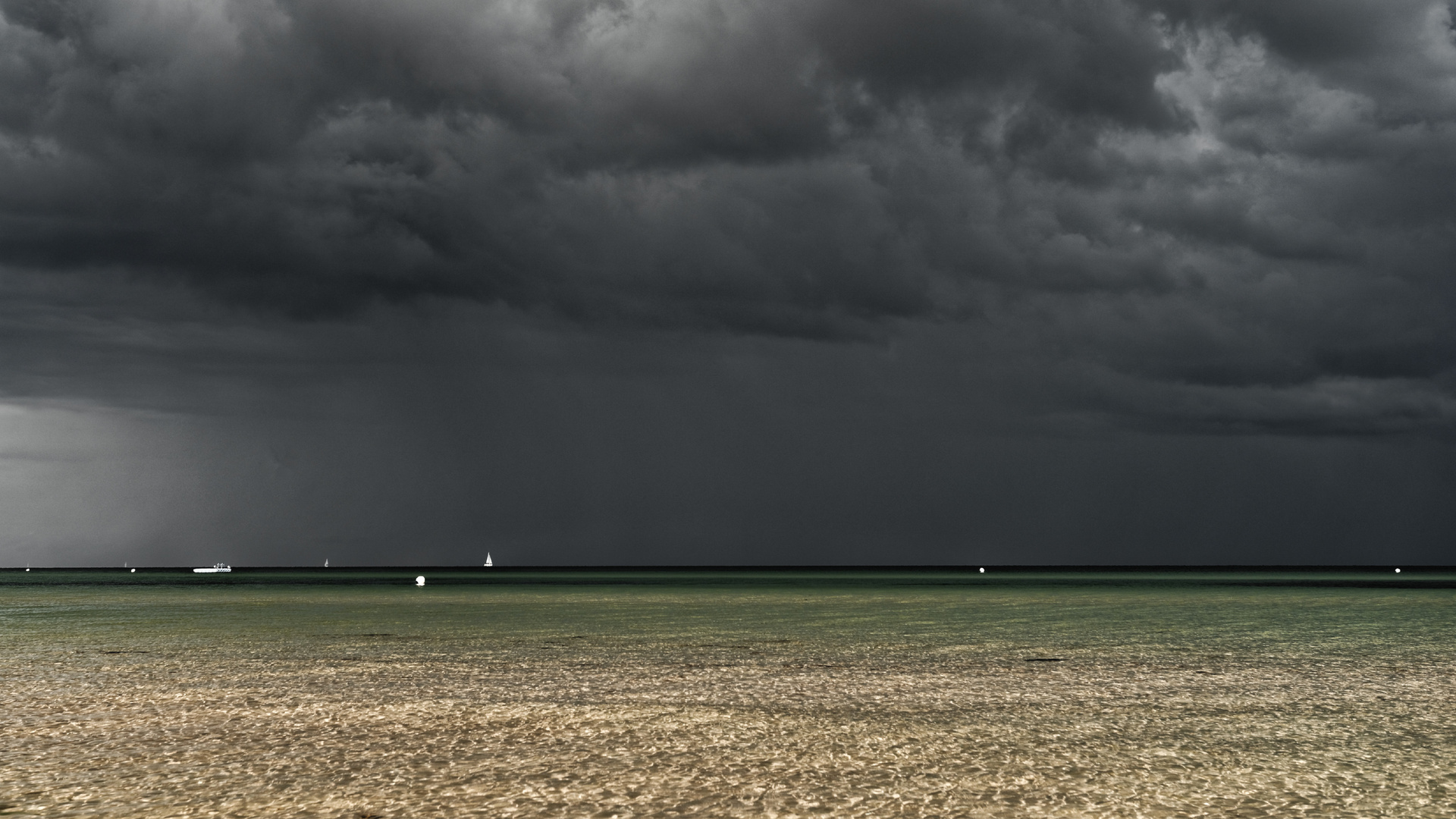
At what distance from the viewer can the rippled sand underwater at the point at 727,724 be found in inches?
480

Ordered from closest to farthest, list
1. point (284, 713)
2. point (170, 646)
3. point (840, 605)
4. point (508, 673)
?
point (284, 713) → point (508, 673) → point (170, 646) → point (840, 605)

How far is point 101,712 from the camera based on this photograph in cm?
1873

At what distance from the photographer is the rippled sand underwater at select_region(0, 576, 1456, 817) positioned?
12.2 meters

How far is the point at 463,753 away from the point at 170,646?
2200 cm

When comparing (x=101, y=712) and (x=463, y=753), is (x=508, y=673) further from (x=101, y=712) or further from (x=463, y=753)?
(x=463, y=753)

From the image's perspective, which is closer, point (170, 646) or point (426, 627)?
point (170, 646)

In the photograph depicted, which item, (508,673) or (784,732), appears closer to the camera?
(784,732)

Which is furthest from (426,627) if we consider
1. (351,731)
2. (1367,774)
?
(1367,774)

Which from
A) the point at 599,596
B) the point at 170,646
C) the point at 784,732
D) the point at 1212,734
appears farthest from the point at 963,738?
the point at 599,596

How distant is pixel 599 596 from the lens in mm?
76125

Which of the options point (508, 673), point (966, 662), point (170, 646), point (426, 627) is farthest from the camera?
point (426, 627)

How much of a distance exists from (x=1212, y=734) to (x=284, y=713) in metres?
14.5

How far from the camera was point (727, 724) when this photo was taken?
1745cm

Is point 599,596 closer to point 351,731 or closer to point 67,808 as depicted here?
point 351,731
